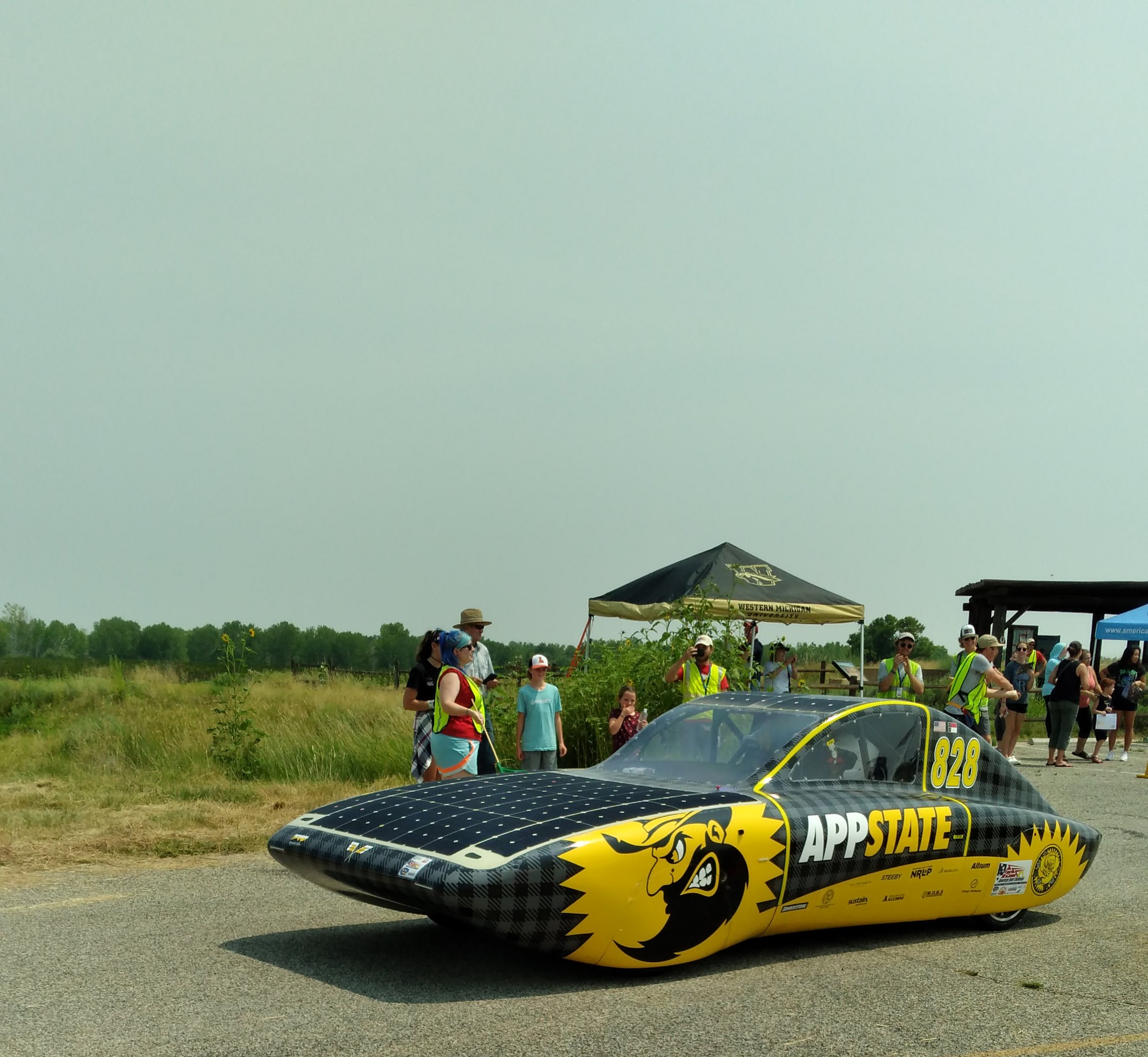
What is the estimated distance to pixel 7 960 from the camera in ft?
20.1

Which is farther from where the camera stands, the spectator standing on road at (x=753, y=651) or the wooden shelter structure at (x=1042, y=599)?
the wooden shelter structure at (x=1042, y=599)

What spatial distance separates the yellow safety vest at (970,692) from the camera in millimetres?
13297

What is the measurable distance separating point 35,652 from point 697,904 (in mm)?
82783

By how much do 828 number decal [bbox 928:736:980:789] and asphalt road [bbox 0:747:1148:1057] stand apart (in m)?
0.82

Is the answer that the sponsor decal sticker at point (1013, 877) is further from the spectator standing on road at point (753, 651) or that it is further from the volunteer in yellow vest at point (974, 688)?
the spectator standing on road at point (753, 651)

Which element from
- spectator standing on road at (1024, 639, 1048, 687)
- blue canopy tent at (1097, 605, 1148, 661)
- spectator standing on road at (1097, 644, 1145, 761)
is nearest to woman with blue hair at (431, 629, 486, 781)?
spectator standing on road at (1097, 644, 1145, 761)

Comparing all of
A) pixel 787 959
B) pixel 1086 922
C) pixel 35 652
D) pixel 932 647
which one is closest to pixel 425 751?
pixel 787 959

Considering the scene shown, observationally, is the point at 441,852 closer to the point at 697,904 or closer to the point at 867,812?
the point at 697,904

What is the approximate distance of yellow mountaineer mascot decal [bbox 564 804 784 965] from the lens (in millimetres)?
5617

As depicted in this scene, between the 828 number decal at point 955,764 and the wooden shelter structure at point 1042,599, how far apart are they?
20.5 m

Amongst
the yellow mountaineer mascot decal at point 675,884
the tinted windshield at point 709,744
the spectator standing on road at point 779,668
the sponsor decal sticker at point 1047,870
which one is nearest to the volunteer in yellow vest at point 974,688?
the spectator standing on road at point 779,668

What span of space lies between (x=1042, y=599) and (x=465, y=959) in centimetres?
2423

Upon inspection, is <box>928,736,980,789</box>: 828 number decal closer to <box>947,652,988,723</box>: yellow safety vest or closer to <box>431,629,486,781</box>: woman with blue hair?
<box>431,629,486,781</box>: woman with blue hair

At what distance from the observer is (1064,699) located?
18.0 meters
